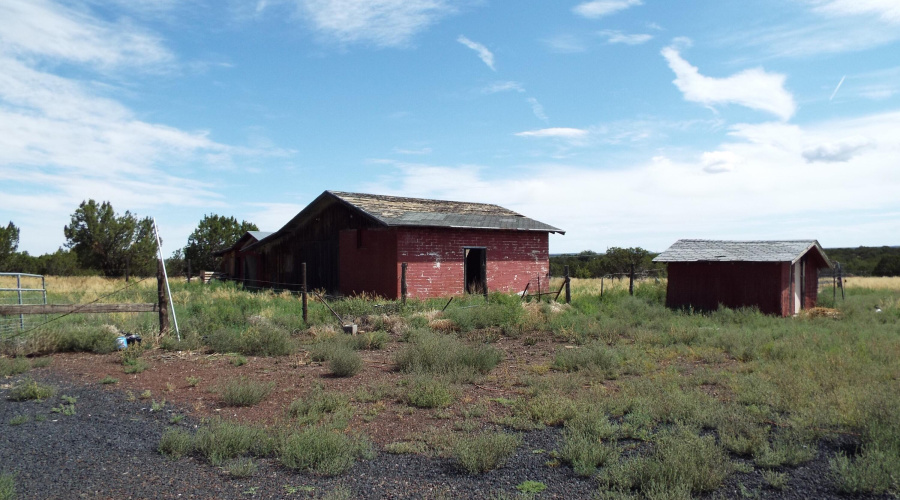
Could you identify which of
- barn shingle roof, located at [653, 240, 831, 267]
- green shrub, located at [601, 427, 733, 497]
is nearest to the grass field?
green shrub, located at [601, 427, 733, 497]

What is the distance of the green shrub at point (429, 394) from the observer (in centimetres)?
767

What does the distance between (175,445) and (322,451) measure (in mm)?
1544

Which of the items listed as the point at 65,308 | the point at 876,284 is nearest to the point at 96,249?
the point at 65,308

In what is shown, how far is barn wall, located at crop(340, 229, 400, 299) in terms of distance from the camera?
67.0 feet

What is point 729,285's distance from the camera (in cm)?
1892

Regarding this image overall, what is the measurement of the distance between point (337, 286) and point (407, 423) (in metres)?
16.9

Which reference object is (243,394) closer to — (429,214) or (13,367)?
(13,367)

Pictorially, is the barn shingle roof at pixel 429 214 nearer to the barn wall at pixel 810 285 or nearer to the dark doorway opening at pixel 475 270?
the dark doorway opening at pixel 475 270

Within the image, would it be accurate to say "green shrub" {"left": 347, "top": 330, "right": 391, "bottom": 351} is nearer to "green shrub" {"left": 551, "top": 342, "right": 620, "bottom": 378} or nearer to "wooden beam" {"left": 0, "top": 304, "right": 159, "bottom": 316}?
"green shrub" {"left": 551, "top": 342, "right": 620, "bottom": 378}

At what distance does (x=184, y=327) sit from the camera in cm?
1291

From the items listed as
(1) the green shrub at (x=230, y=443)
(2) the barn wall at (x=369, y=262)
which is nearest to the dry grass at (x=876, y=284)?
(2) the barn wall at (x=369, y=262)

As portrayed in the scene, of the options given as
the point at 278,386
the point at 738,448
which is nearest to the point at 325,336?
the point at 278,386

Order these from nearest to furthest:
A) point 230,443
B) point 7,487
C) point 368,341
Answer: point 7,487
point 230,443
point 368,341

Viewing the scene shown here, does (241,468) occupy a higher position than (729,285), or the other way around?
(729,285)
